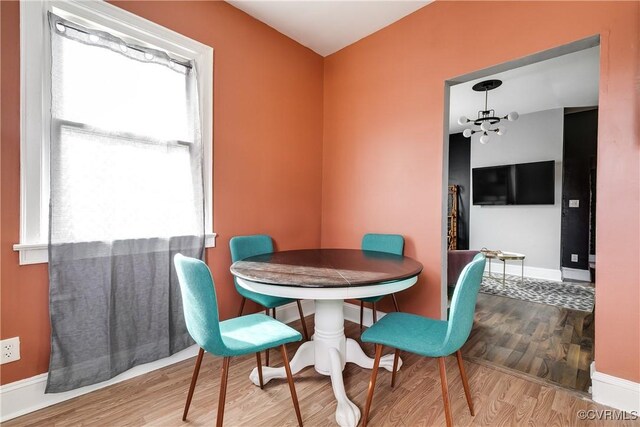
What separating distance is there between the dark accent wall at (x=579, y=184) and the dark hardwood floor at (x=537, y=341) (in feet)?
6.61

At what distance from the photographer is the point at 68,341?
1686mm

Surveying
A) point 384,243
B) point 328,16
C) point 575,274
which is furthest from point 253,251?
point 575,274

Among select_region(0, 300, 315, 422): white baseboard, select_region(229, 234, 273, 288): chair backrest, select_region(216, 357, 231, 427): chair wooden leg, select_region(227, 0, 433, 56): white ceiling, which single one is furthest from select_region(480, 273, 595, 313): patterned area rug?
select_region(0, 300, 315, 422): white baseboard

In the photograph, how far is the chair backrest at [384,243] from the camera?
2553mm

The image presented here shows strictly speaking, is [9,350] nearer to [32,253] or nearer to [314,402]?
[32,253]

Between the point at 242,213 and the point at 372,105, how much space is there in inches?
64.0

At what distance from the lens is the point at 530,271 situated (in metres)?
5.10

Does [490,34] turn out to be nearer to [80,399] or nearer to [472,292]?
[472,292]

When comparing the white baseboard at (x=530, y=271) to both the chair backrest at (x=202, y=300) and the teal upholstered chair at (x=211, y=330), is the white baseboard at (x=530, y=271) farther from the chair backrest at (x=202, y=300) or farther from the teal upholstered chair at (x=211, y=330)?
the chair backrest at (x=202, y=300)

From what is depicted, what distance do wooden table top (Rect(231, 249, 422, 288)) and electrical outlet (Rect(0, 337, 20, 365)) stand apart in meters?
1.18

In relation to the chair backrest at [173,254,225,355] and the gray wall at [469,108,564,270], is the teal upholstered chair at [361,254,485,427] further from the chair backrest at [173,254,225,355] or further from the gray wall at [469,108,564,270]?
the gray wall at [469,108,564,270]

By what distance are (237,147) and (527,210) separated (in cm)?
511

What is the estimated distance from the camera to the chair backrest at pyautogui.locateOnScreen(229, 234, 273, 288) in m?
2.41

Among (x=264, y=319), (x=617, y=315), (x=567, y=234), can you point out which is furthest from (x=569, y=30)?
(x=567, y=234)
